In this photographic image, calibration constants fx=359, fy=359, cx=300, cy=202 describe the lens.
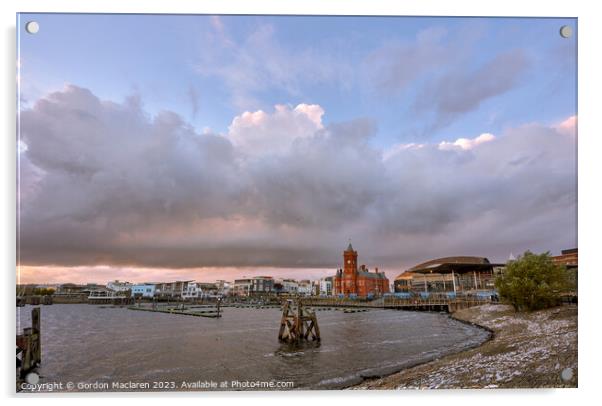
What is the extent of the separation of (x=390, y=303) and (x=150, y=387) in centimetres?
4585

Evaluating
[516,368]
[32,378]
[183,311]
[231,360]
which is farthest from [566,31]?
[183,311]

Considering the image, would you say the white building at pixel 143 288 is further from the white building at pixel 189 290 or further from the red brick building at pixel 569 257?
the red brick building at pixel 569 257

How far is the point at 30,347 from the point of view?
7516 millimetres

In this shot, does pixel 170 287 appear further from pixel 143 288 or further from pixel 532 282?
pixel 532 282

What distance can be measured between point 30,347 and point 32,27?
6624 mm

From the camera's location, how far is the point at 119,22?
7.61 metres

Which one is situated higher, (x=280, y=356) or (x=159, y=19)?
(x=159, y=19)

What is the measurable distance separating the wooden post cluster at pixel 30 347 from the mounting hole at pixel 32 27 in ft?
18.7

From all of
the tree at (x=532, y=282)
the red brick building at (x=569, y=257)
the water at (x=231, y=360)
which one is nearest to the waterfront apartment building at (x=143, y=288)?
the water at (x=231, y=360)

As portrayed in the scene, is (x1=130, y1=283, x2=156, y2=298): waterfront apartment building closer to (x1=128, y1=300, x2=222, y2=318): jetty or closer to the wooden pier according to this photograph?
(x1=128, y1=300, x2=222, y2=318): jetty

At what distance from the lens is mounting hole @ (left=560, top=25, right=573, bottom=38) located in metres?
7.73

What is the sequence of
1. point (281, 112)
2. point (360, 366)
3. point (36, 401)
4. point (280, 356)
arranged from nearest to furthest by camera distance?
point (36, 401) < point (281, 112) < point (360, 366) < point (280, 356)
